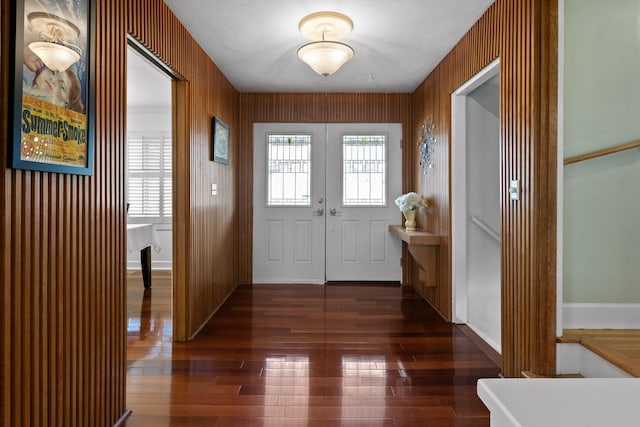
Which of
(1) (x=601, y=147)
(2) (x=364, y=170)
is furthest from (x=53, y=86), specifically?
(2) (x=364, y=170)

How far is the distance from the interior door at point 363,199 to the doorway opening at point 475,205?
165 cm

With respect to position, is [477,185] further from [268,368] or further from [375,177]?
[268,368]

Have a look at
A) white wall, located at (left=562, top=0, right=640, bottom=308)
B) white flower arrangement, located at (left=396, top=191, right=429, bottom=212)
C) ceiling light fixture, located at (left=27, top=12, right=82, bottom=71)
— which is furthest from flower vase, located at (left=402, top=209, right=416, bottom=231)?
ceiling light fixture, located at (left=27, top=12, right=82, bottom=71)

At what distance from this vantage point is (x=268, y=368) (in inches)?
109

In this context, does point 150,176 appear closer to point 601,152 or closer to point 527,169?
point 527,169

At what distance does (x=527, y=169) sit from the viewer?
2338mm

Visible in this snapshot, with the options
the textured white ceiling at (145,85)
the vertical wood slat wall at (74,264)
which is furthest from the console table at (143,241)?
the vertical wood slat wall at (74,264)

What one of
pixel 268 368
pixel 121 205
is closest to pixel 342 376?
pixel 268 368

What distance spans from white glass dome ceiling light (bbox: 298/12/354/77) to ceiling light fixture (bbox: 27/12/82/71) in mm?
1741

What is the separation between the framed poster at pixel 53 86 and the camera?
1429mm

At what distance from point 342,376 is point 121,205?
169cm

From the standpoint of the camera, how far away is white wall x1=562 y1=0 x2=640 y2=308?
7.77 ft

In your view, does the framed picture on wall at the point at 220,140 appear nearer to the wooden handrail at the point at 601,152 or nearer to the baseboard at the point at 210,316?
the baseboard at the point at 210,316

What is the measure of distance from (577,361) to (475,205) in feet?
6.20
